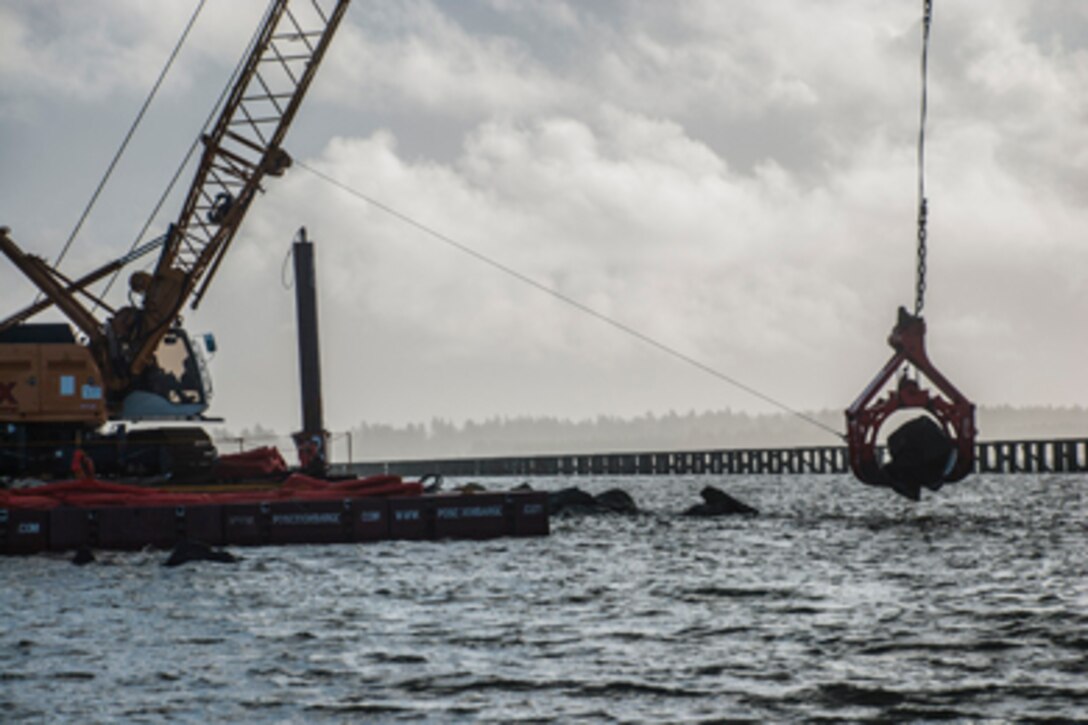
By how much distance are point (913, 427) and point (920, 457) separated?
84 centimetres

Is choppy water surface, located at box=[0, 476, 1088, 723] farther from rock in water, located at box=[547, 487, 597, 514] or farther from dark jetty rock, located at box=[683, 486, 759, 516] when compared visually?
rock in water, located at box=[547, 487, 597, 514]

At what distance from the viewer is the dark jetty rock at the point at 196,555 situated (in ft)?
89.8

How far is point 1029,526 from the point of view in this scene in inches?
1486

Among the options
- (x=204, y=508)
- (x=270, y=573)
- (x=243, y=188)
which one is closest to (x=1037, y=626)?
(x=270, y=573)

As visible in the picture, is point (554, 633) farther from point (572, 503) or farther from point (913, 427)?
point (572, 503)

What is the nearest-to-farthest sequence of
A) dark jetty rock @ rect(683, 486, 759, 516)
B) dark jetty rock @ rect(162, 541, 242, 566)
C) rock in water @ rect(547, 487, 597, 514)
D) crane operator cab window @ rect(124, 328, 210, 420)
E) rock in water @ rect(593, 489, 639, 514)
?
1. dark jetty rock @ rect(162, 541, 242, 566)
2. crane operator cab window @ rect(124, 328, 210, 420)
3. dark jetty rock @ rect(683, 486, 759, 516)
4. rock in water @ rect(547, 487, 597, 514)
5. rock in water @ rect(593, 489, 639, 514)

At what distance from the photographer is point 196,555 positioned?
2812 cm

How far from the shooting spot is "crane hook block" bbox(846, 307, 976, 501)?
33844 mm

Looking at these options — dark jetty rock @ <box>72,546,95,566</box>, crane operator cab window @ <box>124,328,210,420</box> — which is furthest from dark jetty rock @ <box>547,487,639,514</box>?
dark jetty rock @ <box>72,546,95,566</box>

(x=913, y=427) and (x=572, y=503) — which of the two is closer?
(x=913, y=427)

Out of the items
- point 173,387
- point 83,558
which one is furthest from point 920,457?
point 173,387

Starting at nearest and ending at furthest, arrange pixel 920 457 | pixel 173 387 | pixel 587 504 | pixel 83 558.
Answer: pixel 83 558 < pixel 920 457 < pixel 173 387 < pixel 587 504

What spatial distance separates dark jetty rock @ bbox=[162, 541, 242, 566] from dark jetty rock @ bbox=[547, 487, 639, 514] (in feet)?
73.7

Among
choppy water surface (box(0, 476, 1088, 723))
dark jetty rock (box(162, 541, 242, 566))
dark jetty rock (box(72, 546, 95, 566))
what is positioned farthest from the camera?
dark jetty rock (box(72, 546, 95, 566))
